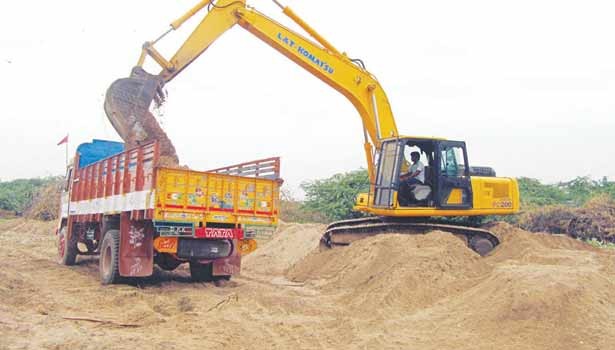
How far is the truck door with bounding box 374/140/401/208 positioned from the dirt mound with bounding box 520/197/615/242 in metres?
6.26

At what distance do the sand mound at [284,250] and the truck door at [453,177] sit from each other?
4283mm

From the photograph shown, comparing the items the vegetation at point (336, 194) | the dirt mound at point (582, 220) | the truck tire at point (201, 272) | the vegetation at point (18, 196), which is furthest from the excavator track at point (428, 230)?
the vegetation at point (18, 196)

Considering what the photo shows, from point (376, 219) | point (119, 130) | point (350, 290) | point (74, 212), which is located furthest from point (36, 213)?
point (350, 290)

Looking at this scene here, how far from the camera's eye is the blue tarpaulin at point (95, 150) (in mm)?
14805

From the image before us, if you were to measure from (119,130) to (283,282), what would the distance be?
457 centimetres

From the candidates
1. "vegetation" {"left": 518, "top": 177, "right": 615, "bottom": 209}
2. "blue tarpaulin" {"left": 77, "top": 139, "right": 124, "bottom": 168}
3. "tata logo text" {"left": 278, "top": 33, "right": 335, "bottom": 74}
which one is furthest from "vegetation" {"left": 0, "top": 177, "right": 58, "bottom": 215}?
"tata logo text" {"left": 278, "top": 33, "right": 335, "bottom": 74}

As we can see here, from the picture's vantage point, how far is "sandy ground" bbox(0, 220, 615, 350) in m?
6.21

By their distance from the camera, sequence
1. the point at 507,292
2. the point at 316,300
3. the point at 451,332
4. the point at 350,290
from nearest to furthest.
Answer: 1. the point at 451,332
2. the point at 507,292
3. the point at 316,300
4. the point at 350,290

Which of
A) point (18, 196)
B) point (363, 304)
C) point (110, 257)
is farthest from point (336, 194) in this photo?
point (18, 196)

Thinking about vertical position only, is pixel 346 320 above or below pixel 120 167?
below

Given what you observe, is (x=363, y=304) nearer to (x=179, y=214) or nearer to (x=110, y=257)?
(x=179, y=214)

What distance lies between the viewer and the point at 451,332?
6.59m

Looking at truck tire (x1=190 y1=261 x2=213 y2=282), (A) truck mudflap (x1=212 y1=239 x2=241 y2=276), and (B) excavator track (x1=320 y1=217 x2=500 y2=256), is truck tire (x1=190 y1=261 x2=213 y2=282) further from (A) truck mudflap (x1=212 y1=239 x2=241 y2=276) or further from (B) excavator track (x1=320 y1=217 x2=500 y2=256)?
(B) excavator track (x1=320 y1=217 x2=500 y2=256)

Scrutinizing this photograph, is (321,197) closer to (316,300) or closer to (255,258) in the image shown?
(255,258)
